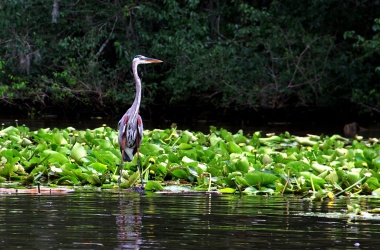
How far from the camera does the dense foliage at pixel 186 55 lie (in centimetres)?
2367

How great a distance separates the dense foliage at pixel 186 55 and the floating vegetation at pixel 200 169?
13147mm

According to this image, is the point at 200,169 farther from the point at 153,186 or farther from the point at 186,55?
the point at 186,55

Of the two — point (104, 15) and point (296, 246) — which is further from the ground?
point (104, 15)

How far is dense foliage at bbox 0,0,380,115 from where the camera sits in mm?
23672

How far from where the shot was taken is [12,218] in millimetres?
6289

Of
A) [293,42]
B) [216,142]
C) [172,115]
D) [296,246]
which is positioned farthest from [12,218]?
[172,115]

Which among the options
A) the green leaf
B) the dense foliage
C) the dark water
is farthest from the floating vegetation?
the dense foliage

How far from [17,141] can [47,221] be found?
4678mm

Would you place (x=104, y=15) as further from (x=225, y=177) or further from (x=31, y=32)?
→ (x=225, y=177)

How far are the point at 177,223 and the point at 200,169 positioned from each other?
2.52 m

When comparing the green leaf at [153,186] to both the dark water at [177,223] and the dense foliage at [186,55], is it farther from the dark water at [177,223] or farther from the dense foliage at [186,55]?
the dense foliage at [186,55]

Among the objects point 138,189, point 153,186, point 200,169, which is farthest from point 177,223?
point 200,169

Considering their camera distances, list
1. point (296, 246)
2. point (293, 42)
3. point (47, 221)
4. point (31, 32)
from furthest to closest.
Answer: point (31, 32)
point (293, 42)
point (47, 221)
point (296, 246)

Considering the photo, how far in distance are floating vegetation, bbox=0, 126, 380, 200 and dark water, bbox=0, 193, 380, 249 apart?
357mm
